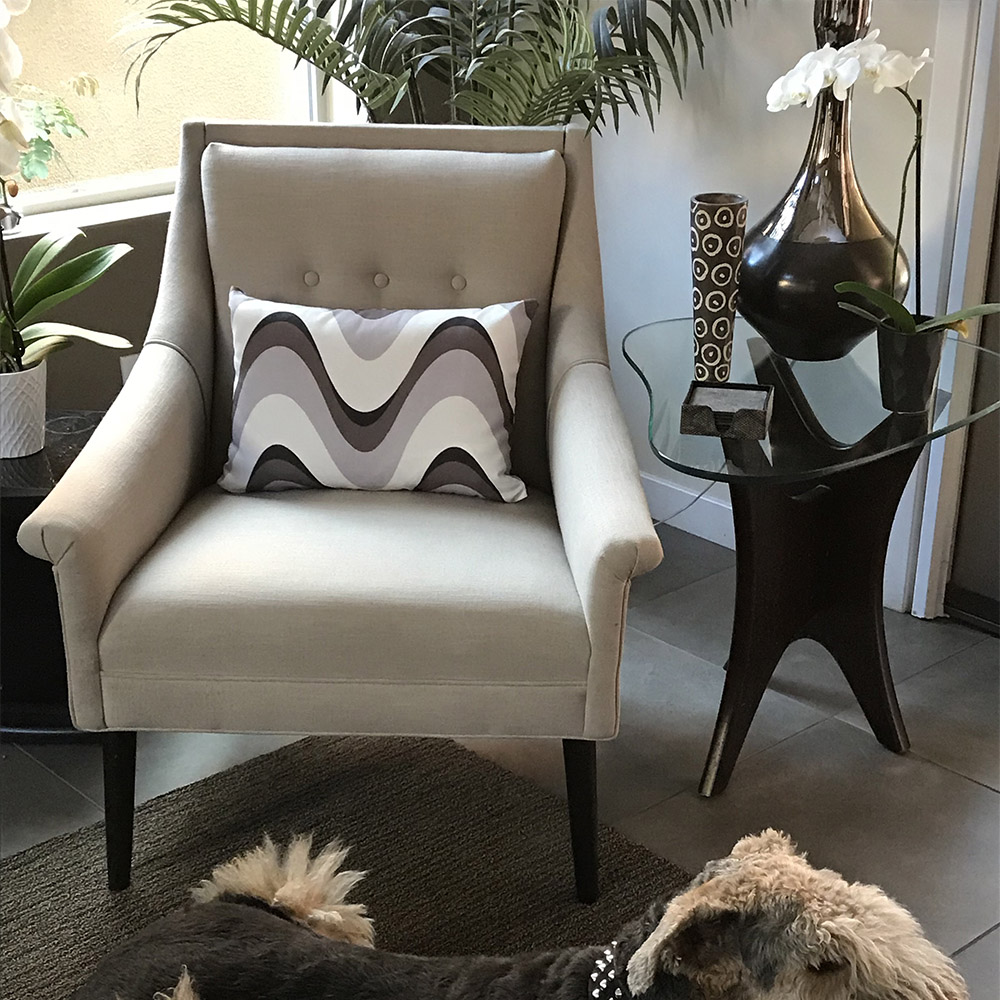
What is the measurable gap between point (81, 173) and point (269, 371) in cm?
103

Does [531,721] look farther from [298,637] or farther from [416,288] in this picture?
[416,288]

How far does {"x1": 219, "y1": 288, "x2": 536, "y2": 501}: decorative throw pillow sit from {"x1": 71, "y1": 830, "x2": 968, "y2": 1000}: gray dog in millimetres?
604

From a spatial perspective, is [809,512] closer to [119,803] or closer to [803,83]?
[803,83]

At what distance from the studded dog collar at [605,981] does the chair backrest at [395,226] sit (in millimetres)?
933

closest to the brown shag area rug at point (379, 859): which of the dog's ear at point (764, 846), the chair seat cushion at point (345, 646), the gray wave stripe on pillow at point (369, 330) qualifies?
the chair seat cushion at point (345, 646)

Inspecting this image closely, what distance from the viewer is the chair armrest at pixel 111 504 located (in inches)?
60.3

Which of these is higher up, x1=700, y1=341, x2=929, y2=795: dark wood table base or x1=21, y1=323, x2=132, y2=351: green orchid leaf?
x1=21, y1=323, x2=132, y2=351: green orchid leaf

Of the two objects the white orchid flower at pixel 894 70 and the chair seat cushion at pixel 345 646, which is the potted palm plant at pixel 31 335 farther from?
the white orchid flower at pixel 894 70

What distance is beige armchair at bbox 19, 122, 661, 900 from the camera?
1566 mm

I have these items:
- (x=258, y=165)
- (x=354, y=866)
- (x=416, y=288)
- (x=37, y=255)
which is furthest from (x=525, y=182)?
(x=354, y=866)

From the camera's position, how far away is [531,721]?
1596 millimetres

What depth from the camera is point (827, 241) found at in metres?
1.88

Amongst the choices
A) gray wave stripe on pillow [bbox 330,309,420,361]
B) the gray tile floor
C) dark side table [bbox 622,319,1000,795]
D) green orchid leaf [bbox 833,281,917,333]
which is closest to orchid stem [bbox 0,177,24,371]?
gray wave stripe on pillow [bbox 330,309,420,361]

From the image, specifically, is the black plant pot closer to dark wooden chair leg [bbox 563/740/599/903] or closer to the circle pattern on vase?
the circle pattern on vase
